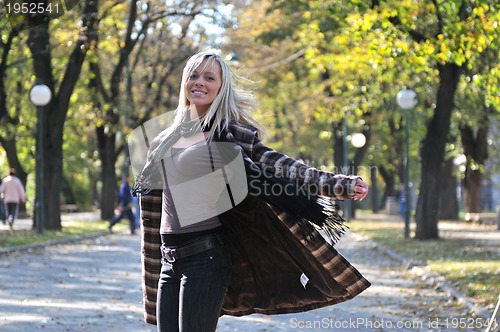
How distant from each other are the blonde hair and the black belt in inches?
18.9

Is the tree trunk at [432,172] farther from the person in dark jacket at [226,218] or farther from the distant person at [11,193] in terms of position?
the person in dark jacket at [226,218]

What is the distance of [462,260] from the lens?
634 inches

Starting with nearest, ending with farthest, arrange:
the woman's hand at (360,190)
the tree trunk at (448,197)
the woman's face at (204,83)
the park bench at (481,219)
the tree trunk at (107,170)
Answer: the woman's hand at (360,190), the woman's face at (204,83), the park bench at (481,219), the tree trunk at (107,170), the tree trunk at (448,197)

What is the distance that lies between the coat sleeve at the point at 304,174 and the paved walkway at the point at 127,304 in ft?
14.8

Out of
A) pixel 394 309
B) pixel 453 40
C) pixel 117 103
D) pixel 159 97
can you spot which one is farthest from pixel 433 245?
pixel 159 97

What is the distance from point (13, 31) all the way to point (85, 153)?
31.0m

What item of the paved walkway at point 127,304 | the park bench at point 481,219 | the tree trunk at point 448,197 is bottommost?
the paved walkway at point 127,304

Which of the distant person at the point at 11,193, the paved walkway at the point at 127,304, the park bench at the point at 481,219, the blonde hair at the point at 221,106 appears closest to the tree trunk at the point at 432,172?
the paved walkway at the point at 127,304

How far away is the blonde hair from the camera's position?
14.7 feet

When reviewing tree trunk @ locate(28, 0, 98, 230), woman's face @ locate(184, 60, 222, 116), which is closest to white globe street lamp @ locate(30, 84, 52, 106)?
tree trunk @ locate(28, 0, 98, 230)

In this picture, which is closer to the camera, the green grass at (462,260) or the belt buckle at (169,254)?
the belt buckle at (169,254)

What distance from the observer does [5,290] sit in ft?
→ 38.3

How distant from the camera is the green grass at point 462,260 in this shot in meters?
11.5

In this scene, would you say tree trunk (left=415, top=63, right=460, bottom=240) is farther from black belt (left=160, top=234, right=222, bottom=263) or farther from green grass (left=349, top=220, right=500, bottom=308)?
black belt (left=160, top=234, right=222, bottom=263)
